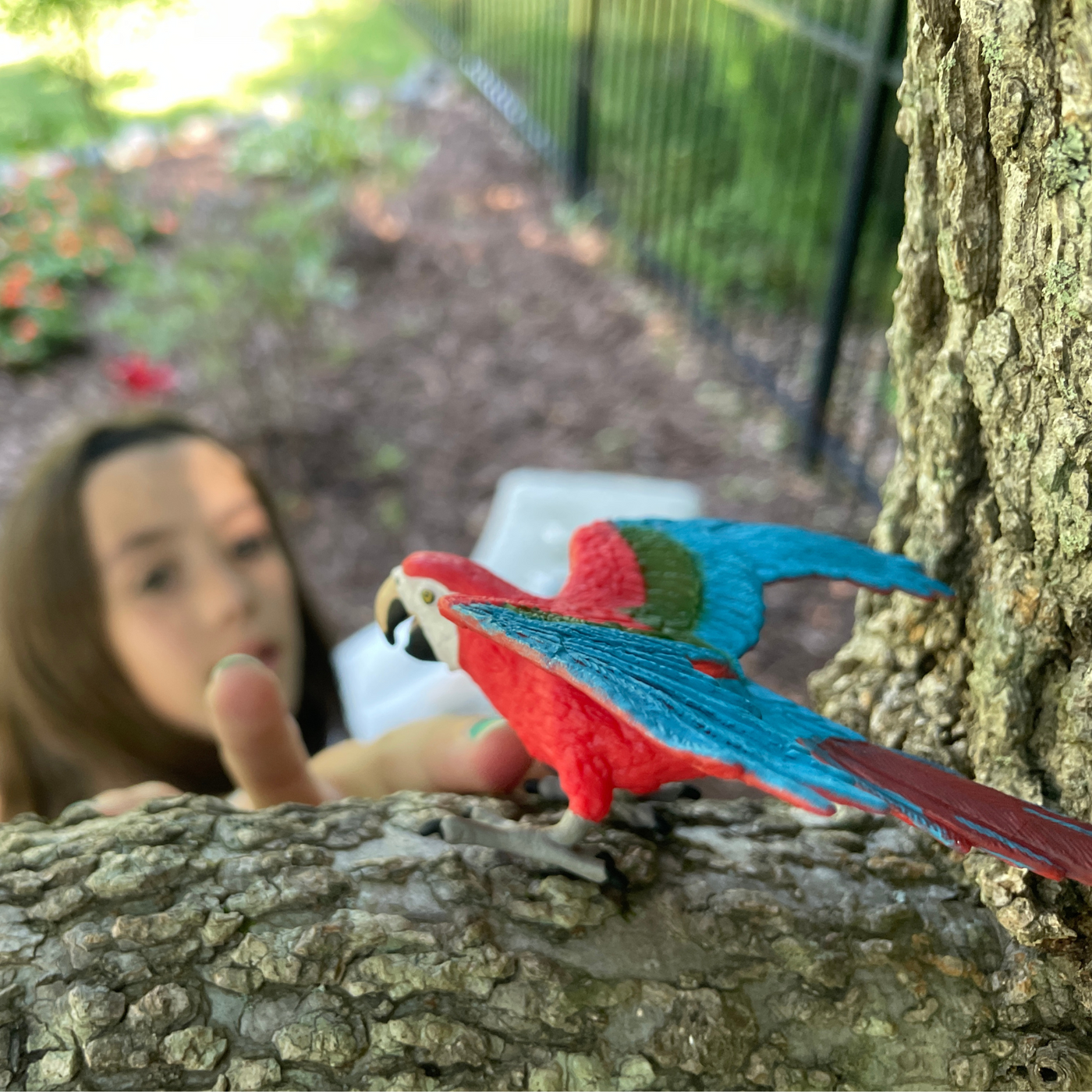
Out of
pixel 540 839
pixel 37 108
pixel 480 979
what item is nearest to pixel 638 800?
pixel 540 839

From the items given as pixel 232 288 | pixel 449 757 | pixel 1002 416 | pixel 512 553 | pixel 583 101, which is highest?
pixel 583 101

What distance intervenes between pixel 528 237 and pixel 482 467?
172 centimetres

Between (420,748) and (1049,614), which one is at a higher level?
(1049,614)

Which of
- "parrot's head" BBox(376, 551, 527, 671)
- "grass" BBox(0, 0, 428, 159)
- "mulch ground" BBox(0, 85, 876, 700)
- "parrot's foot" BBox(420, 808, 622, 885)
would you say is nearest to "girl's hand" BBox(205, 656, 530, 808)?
"parrot's foot" BBox(420, 808, 622, 885)

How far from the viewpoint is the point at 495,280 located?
4.20 metres

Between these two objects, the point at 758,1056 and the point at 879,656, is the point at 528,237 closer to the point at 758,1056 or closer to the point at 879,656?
the point at 879,656

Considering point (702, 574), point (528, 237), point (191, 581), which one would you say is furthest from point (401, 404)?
point (702, 574)

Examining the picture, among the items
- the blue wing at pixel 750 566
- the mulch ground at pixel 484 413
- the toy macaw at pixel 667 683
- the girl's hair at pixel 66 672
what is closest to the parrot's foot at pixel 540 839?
the toy macaw at pixel 667 683

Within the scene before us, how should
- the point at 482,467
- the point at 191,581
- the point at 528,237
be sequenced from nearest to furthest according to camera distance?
the point at 191,581
the point at 482,467
the point at 528,237

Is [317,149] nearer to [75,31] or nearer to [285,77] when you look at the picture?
[75,31]

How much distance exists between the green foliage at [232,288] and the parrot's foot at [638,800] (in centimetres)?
249

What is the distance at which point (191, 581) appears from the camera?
1.43 metres

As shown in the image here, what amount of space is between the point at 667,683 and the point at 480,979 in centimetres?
34

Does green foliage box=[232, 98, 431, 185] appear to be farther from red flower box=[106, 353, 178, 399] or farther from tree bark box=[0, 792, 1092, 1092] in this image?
tree bark box=[0, 792, 1092, 1092]
